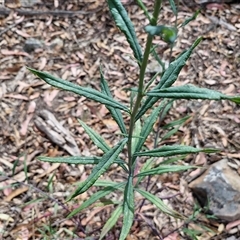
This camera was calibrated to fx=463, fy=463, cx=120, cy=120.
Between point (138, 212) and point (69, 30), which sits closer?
point (138, 212)

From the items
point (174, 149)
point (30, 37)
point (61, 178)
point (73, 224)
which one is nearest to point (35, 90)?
point (30, 37)

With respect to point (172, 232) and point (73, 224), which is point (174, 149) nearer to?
point (172, 232)

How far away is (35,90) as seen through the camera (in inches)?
95.7

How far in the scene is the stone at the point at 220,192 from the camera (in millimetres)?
1957

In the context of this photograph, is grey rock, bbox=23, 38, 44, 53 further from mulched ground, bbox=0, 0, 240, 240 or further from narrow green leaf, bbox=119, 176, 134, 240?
narrow green leaf, bbox=119, 176, 134, 240

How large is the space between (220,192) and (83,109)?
802 mm

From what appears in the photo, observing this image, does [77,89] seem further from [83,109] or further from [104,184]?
[83,109]

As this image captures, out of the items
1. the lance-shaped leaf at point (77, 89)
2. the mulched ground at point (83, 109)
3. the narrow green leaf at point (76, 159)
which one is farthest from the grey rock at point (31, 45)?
the lance-shaped leaf at point (77, 89)

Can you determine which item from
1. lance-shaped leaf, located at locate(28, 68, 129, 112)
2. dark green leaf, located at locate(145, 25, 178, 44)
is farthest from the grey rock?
dark green leaf, located at locate(145, 25, 178, 44)

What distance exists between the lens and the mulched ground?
1.98m

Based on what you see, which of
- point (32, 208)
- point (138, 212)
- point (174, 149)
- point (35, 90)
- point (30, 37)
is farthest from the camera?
point (30, 37)

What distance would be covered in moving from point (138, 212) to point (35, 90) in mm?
930

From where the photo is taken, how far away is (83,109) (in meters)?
2.34

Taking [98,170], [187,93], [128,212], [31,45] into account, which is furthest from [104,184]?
[31,45]
